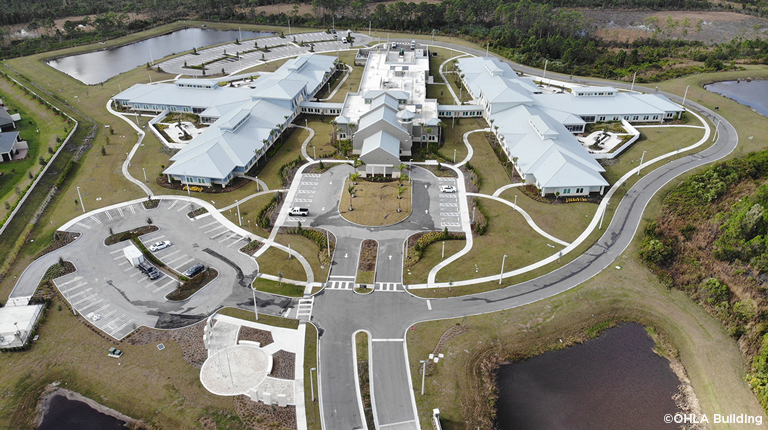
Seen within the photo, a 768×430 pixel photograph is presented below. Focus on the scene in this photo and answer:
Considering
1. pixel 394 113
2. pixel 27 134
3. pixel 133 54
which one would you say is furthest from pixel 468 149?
pixel 133 54

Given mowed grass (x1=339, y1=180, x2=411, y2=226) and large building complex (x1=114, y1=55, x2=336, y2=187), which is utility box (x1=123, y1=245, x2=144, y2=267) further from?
mowed grass (x1=339, y1=180, x2=411, y2=226)

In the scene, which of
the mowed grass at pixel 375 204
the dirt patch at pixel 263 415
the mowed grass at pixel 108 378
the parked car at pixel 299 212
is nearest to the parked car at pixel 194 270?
the mowed grass at pixel 108 378

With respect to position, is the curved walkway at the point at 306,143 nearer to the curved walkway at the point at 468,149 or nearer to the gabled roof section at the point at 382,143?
the gabled roof section at the point at 382,143

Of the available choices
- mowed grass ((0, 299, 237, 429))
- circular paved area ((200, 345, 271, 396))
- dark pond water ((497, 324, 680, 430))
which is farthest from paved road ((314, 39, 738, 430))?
mowed grass ((0, 299, 237, 429))

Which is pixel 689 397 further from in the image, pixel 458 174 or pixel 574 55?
pixel 574 55

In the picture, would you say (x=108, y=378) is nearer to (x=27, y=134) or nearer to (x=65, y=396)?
(x=65, y=396)

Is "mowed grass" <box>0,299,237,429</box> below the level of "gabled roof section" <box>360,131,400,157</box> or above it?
below
